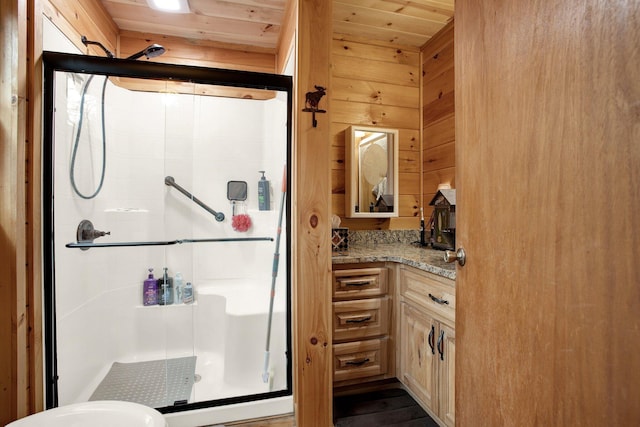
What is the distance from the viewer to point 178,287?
5.92ft

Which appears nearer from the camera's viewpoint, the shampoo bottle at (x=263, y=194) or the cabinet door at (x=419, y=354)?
the cabinet door at (x=419, y=354)

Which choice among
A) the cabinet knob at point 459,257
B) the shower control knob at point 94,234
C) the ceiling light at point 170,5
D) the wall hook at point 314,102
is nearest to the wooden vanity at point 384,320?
the cabinet knob at point 459,257

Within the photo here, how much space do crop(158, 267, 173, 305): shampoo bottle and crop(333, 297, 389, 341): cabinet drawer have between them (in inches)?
40.4

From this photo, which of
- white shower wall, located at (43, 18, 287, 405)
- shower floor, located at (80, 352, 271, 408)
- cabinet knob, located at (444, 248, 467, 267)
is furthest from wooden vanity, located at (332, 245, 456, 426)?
cabinet knob, located at (444, 248, 467, 267)

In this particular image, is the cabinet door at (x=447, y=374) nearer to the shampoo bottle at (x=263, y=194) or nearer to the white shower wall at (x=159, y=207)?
the white shower wall at (x=159, y=207)

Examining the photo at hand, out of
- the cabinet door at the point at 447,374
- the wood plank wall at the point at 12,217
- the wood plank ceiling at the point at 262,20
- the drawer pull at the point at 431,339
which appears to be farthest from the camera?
the wood plank ceiling at the point at 262,20

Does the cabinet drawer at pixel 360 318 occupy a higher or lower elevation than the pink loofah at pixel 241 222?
lower

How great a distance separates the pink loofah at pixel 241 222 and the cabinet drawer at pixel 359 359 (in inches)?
37.0

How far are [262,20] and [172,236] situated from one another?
1597 millimetres

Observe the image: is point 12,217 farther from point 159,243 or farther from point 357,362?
point 357,362

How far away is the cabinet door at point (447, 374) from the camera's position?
4.47ft

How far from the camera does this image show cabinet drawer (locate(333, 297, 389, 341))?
179 centimetres

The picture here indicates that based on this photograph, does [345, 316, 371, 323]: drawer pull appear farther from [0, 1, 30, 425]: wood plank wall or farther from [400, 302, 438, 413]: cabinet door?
[0, 1, 30, 425]: wood plank wall

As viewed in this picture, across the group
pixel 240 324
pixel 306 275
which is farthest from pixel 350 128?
pixel 240 324
